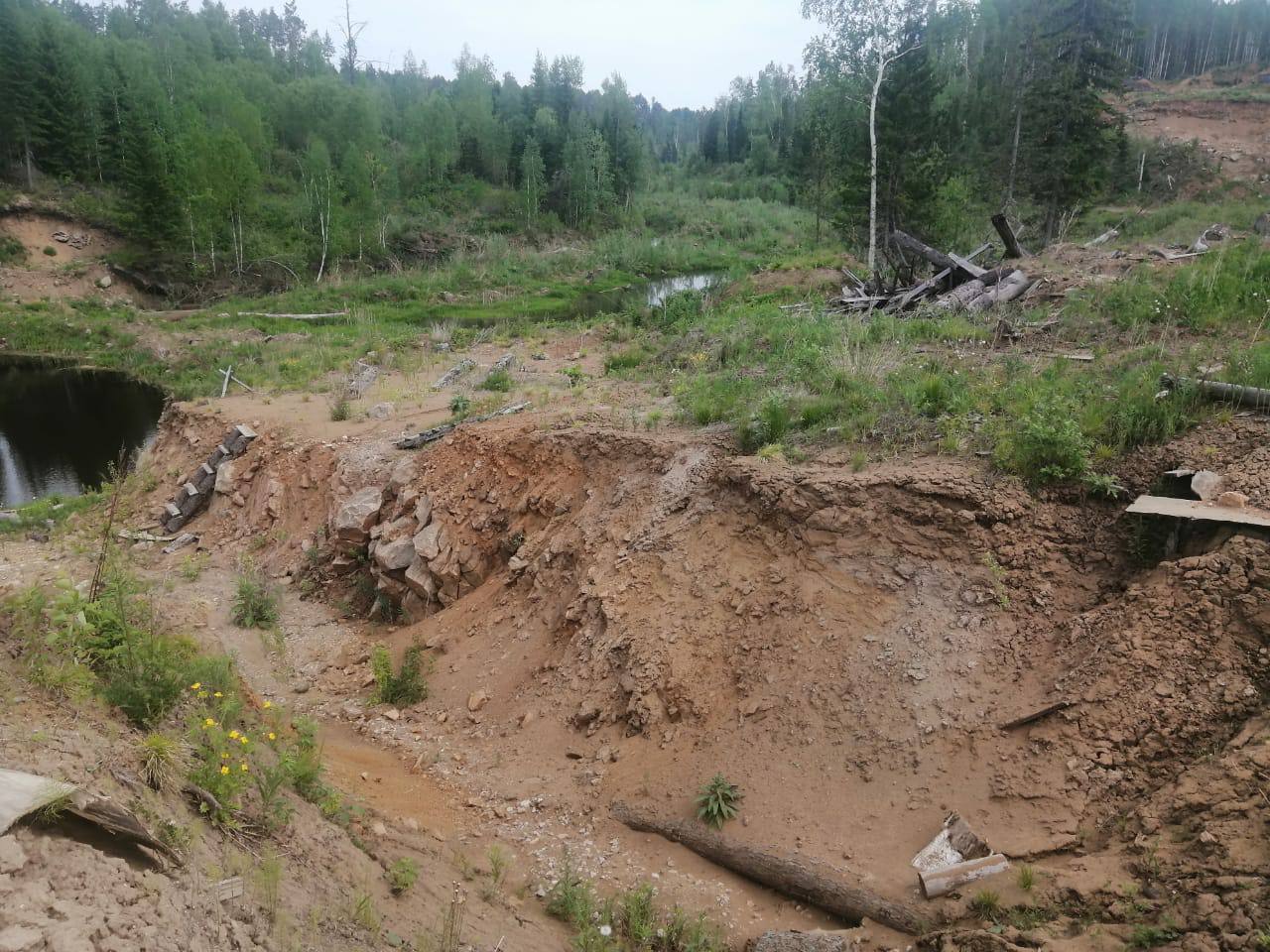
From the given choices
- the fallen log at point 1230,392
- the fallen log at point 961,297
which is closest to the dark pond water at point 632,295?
the fallen log at point 961,297

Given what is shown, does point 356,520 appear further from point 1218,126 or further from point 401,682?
point 1218,126

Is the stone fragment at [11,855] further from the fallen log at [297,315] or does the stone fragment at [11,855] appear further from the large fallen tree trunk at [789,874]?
the fallen log at [297,315]

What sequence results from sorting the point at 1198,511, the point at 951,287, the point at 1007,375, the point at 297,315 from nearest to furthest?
the point at 1198,511, the point at 1007,375, the point at 951,287, the point at 297,315

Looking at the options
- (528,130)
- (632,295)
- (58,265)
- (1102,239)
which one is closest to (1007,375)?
(1102,239)

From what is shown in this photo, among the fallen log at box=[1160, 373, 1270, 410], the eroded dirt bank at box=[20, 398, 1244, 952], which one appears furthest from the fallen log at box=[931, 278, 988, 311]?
the eroded dirt bank at box=[20, 398, 1244, 952]

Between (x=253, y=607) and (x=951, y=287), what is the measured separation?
13.0 meters

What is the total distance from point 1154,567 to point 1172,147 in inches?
1412

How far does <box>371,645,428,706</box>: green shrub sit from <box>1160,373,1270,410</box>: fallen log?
7.49 meters

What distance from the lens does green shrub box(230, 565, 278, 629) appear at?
9.18 m

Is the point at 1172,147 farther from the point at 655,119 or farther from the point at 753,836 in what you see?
the point at 655,119

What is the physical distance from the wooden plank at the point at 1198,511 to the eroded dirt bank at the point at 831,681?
0.21m

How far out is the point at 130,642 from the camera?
5316mm

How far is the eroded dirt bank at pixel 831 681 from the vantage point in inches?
167

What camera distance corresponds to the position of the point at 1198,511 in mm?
5102
